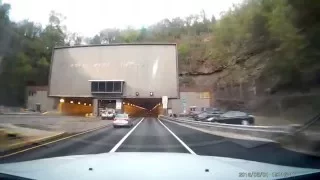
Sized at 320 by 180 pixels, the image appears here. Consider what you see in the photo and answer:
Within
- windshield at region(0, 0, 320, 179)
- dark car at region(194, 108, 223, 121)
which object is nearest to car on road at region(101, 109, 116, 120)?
windshield at region(0, 0, 320, 179)

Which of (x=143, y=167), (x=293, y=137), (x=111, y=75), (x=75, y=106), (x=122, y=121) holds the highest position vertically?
(x=111, y=75)

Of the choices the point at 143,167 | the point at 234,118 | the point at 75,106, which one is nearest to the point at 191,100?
the point at 234,118

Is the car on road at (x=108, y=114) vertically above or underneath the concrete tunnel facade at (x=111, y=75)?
underneath

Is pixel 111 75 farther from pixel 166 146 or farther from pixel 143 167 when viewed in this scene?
pixel 143 167

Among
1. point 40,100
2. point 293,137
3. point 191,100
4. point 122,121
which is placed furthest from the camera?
point 122,121

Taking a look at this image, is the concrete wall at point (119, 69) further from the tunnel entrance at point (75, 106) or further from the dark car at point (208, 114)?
the dark car at point (208, 114)

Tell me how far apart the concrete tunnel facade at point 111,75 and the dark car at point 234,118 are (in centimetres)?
52

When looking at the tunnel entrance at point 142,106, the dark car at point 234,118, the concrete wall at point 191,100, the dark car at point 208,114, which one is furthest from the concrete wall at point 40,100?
the dark car at point 234,118

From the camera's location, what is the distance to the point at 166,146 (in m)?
3.13

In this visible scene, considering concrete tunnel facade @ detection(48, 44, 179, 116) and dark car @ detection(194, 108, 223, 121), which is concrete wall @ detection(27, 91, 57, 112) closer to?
concrete tunnel facade @ detection(48, 44, 179, 116)

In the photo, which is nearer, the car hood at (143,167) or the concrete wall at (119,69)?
the car hood at (143,167)

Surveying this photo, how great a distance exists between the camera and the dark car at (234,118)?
3.19 metres

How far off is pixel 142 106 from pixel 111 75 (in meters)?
0.59

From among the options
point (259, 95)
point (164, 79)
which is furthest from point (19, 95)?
point (259, 95)
